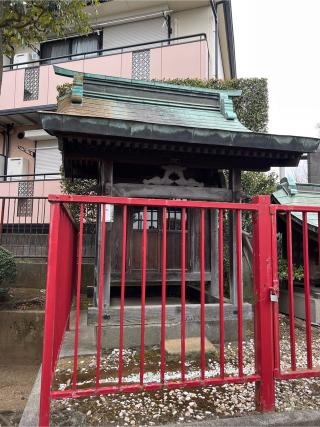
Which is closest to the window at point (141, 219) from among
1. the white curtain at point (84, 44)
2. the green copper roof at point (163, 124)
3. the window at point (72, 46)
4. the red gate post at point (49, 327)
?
the green copper roof at point (163, 124)

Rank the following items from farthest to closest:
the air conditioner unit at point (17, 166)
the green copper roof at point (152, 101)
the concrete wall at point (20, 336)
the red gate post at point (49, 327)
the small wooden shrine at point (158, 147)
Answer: the air conditioner unit at point (17, 166), the concrete wall at point (20, 336), the green copper roof at point (152, 101), the small wooden shrine at point (158, 147), the red gate post at point (49, 327)

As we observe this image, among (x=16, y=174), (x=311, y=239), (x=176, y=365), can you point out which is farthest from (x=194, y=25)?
(x=176, y=365)

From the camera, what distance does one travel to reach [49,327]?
2.17m

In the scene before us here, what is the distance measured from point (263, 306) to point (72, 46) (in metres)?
12.5

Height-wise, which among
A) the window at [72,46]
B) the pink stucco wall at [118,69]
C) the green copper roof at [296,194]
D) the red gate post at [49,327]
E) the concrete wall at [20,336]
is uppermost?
the window at [72,46]

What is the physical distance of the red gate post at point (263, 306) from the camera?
248 cm

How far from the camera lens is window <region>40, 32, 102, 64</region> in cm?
1221

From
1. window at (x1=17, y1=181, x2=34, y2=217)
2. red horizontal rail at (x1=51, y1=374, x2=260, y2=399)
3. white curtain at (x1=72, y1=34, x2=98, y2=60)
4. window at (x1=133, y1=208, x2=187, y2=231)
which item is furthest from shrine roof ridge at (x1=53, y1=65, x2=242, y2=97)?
white curtain at (x1=72, y1=34, x2=98, y2=60)

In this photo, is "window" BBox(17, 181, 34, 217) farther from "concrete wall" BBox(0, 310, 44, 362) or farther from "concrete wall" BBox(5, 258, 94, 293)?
"concrete wall" BBox(0, 310, 44, 362)

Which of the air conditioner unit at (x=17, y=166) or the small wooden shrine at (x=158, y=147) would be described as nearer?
the small wooden shrine at (x=158, y=147)

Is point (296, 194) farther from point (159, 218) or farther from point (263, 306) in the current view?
point (263, 306)

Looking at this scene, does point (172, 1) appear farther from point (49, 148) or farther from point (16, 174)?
point (16, 174)

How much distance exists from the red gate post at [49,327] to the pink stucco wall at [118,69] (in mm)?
8782

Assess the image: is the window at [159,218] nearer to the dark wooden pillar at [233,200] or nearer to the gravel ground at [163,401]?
the dark wooden pillar at [233,200]
